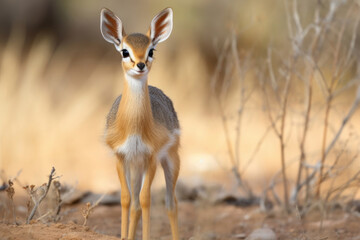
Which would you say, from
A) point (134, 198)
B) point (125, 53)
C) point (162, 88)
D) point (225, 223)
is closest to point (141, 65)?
point (125, 53)

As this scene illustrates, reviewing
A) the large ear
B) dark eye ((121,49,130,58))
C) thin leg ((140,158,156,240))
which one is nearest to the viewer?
dark eye ((121,49,130,58))

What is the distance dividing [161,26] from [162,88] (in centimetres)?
743

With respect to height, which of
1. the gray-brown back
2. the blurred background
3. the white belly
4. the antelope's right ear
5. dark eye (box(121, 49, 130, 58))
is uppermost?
the blurred background

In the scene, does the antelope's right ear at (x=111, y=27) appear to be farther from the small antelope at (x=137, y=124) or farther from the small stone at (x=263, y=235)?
the small stone at (x=263, y=235)

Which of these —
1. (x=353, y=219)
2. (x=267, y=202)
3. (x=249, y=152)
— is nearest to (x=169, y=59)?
(x=249, y=152)

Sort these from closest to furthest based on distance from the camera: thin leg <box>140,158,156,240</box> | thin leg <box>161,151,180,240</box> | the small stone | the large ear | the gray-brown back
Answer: thin leg <box>140,158,156,240</box>, the large ear, the gray-brown back, thin leg <box>161,151,180,240</box>, the small stone

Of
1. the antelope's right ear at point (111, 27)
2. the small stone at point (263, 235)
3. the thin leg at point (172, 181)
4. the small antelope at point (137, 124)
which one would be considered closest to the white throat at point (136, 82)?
the small antelope at point (137, 124)

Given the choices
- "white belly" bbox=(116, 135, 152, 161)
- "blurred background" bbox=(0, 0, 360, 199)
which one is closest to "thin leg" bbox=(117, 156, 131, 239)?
"white belly" bbox=(116, 135, 152, 161)

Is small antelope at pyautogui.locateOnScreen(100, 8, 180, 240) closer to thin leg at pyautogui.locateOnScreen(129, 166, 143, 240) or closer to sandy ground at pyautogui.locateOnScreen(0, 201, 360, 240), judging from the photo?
thin leg at pyautogui.locateOnScreen(129, 166, 143, 240)

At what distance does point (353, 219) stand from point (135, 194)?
3126 mm

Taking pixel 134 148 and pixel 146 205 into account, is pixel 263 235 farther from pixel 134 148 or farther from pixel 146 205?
pixel 134 148

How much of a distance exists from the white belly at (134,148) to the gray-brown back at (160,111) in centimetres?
30

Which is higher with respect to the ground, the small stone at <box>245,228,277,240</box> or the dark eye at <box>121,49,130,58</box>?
the dark eye at <box>121,49,130,58</box>

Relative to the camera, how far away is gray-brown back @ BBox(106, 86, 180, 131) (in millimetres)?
4961
